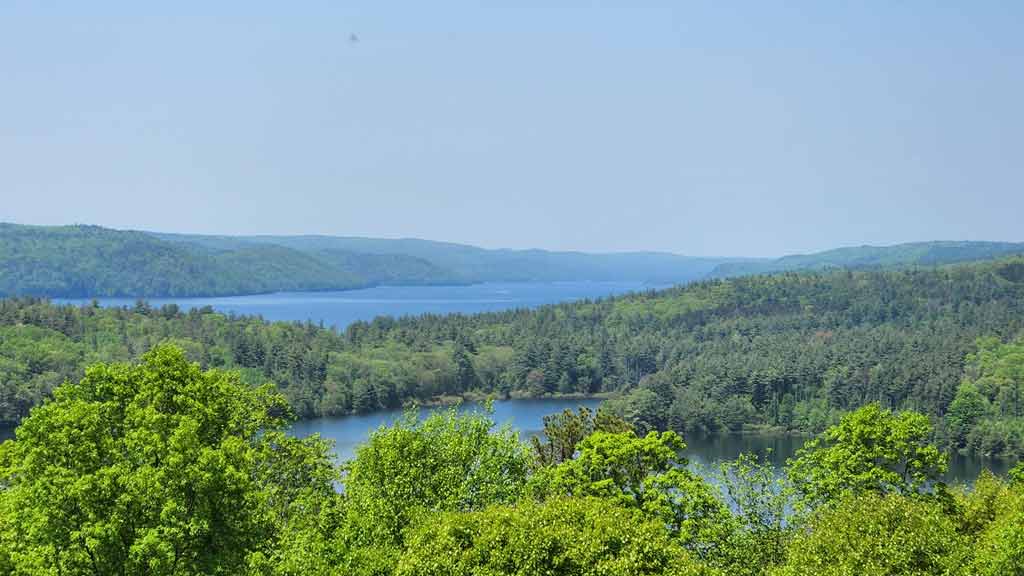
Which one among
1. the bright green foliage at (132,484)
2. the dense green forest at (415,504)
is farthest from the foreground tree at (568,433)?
the bright green foliage at (132,484)

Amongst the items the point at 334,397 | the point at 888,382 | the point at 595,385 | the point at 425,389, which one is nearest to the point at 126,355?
the point at 334,397

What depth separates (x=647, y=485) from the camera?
33.2m

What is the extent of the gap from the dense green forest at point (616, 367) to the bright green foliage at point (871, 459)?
9214 cm

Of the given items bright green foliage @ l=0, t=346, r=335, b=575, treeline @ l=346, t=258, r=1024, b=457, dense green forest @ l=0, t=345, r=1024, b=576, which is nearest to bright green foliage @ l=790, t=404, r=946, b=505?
dense green forest @ l=0, t=345, r=1024, b=576

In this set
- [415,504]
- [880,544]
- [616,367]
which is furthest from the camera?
[616,367]

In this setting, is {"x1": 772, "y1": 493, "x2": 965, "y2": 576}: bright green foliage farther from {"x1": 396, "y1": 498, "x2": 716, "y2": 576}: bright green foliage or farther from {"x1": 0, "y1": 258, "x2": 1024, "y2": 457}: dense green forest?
{"x1": 0, "y1": 258, "x2": 1024, "y2": 457}: dense green forest

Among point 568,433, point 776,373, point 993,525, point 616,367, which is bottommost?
point 616,367

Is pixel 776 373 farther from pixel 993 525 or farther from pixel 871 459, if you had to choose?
pixel 993 525

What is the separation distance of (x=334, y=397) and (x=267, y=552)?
126 metres

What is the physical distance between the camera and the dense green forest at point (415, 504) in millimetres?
23609

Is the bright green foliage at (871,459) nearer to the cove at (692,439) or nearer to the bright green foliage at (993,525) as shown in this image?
the bright green foliage at (993,525)

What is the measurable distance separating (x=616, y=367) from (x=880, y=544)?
16236 centimetres

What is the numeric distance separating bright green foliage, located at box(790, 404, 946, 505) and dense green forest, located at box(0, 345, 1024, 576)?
0.30 ft

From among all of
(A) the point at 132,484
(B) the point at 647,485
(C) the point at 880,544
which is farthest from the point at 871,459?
Answer: (A) the point at 132,484
